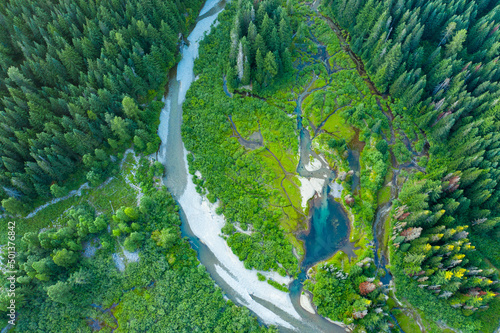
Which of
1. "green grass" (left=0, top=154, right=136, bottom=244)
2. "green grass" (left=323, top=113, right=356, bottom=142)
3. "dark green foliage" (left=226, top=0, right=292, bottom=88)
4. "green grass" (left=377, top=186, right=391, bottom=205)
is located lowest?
"green grass" (left=377, top=186, right=391, bottom=205)

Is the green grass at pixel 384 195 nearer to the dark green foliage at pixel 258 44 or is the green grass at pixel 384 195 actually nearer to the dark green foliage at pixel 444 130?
the dark green foliage at pixel 444 130

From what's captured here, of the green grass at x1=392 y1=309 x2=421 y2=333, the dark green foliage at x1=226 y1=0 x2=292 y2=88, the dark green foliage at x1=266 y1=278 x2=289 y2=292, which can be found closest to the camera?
the green grass at x1=392 y1=309 x2=421 y2=333

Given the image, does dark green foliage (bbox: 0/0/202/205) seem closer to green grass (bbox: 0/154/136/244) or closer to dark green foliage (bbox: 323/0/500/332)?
green grass (bbox: 0/154/136/244)

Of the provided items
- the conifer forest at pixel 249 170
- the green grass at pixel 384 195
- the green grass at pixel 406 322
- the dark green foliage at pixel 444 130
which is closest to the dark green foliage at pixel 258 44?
the conifer forest at pixel 249 170

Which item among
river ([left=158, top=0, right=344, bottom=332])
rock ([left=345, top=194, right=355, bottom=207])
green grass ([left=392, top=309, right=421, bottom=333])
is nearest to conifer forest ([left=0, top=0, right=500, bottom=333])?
green grass ([left=392, top=309, right=421, bottom=333])

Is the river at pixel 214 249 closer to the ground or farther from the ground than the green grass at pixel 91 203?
closer to the ground

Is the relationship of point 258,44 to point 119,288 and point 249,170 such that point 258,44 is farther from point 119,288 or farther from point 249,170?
point 119,288
